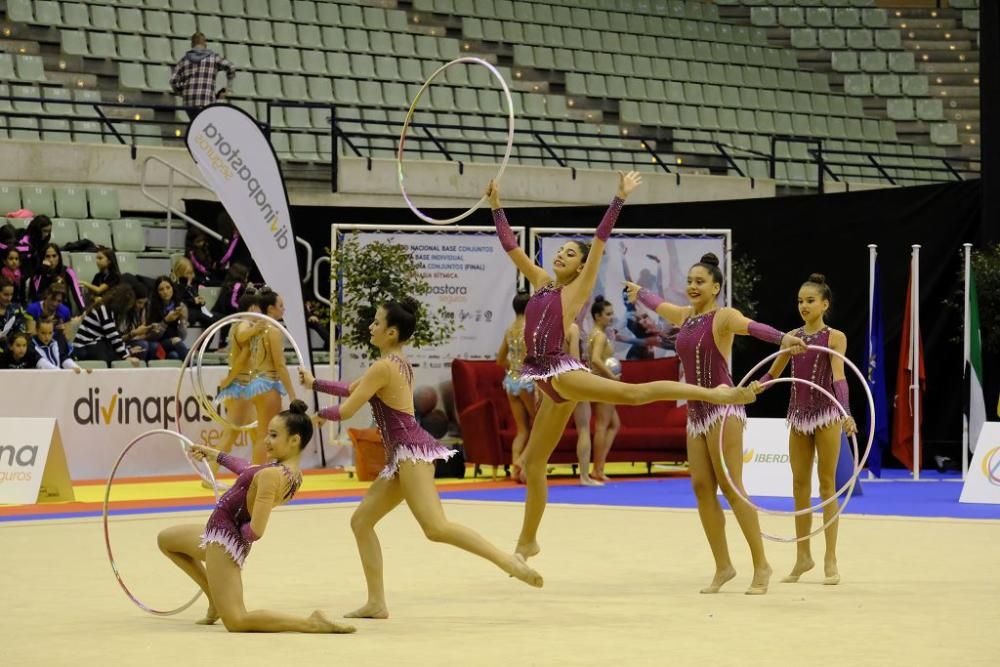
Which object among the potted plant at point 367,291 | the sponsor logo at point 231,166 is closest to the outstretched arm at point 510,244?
the potted plant at point 367,291

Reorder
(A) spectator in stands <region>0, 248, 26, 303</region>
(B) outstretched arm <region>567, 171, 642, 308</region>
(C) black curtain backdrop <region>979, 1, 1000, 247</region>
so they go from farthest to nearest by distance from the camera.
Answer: (C) black curtain backdrop <region>979, 1, 1000, 247</region> < (A) spectator in stands <region>0, 248, 26, 303</region> < (B) outstretched arm <region>567, 171, 642, 308</region>

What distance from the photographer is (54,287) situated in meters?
12.9

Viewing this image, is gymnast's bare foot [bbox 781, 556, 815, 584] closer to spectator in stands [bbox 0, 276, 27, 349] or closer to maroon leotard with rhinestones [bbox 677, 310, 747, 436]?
maroon leotard with rhinestones [bbox 677, 310, 747, 436]

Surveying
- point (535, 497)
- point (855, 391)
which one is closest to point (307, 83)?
point (855, 391)

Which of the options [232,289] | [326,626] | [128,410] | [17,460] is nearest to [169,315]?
[232,289]

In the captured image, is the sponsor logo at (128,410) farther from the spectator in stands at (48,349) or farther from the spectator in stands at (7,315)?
the spectator in stands at (7,315)

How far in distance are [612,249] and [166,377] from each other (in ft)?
13.3

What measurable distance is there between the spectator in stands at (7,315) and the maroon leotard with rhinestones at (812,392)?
7144mm

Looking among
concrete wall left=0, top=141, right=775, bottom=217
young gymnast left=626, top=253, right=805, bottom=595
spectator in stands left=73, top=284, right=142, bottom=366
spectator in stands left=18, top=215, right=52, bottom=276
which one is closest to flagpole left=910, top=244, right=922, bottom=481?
concrete wall left=0, top=141, right=775, bottom=217

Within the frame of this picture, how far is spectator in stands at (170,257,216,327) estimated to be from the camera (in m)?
13.9

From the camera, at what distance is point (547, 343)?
693 cm

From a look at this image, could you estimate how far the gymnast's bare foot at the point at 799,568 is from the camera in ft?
24.7

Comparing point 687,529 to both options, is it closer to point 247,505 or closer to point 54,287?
point 247,505

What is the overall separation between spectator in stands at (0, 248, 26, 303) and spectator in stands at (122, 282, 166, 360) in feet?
3.01
